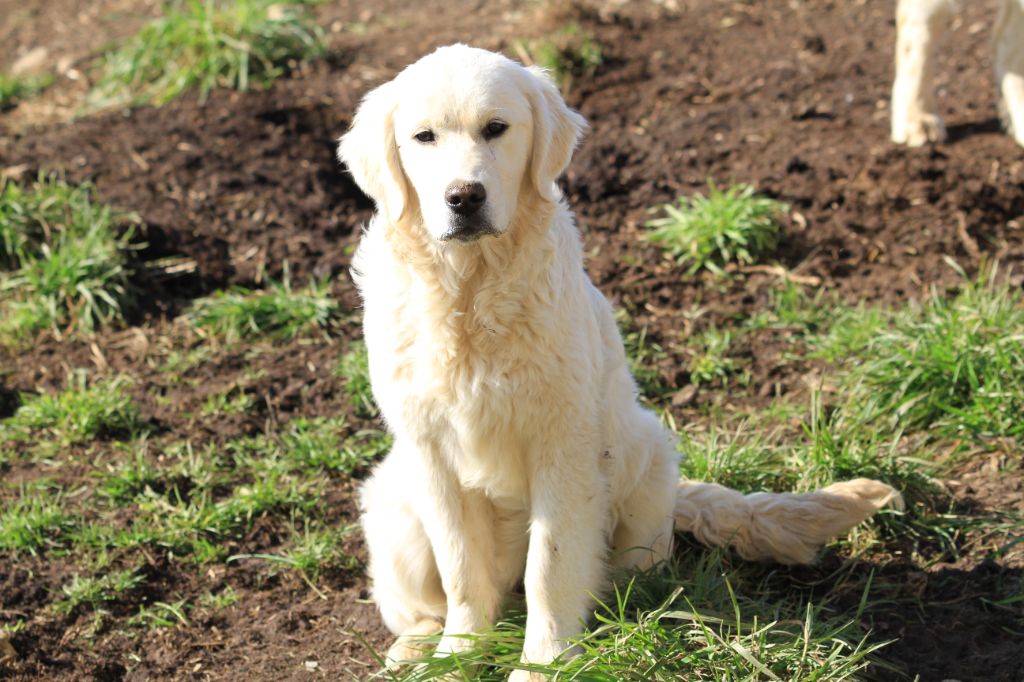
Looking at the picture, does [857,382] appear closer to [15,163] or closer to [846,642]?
[846,642]

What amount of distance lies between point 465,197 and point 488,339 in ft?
1.47

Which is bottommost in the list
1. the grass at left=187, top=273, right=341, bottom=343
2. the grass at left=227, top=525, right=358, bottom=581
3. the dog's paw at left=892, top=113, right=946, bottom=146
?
the grass at left=227, top=525, right=358, bottom=581

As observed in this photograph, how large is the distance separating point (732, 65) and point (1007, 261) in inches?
97.0

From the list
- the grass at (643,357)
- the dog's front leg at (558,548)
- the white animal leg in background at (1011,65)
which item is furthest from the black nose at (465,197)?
the white animal leg in background at (1011,65)

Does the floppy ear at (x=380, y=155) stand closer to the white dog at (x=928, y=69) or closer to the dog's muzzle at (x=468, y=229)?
the dog's muzzle at (x=468, y=229)

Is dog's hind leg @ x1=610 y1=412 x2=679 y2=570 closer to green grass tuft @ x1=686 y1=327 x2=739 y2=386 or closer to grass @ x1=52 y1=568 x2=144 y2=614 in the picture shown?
green grass tuft @ x1=686 y1=327 x2=739 y2=386

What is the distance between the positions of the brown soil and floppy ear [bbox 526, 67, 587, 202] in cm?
171

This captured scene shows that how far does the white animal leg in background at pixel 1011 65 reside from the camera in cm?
583

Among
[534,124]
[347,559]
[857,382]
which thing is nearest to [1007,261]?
[857,382]

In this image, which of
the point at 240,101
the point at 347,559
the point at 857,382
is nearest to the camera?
the point at 347,559

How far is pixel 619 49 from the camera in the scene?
7273 mm

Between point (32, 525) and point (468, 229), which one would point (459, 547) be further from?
point (32, 525)

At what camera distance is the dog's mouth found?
3012 mm

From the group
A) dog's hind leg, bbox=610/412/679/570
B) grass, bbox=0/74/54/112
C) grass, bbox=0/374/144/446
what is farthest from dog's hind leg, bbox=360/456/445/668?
grass, bbox=0/74/54/112
